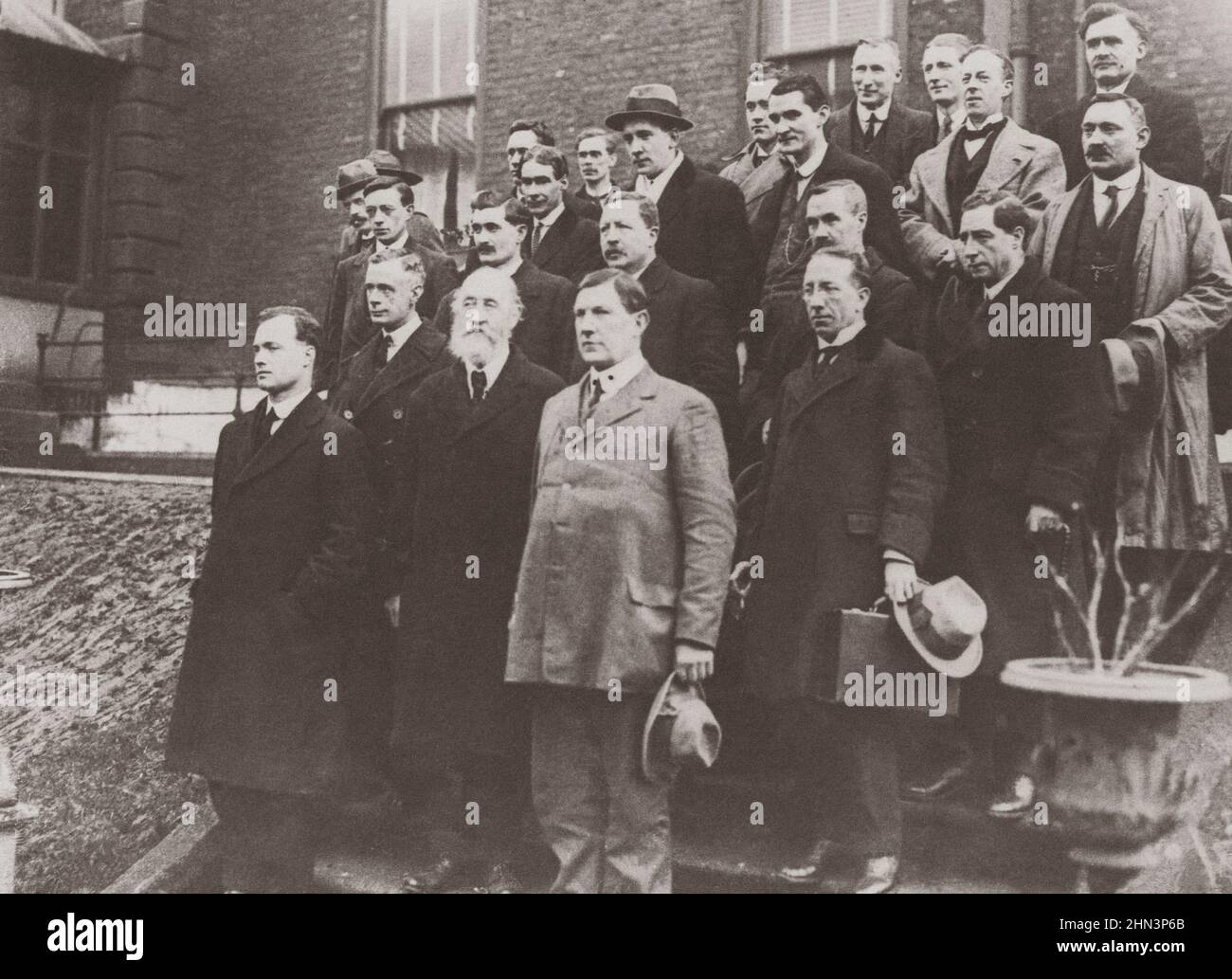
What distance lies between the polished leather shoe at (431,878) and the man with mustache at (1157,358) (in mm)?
1884

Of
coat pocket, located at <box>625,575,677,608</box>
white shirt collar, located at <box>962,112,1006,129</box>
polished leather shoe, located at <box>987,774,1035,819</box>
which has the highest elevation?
white shirt collar, located at <box>962,112,1006,129</box>

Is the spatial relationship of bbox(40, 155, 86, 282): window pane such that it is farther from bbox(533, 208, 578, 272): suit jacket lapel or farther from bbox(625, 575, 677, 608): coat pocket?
bbox(625, 575, 677, 608): coat pocket

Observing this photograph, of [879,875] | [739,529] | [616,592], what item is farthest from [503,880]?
[739,529]

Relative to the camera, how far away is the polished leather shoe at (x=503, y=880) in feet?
11.8

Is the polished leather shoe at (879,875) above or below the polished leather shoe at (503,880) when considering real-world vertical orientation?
above

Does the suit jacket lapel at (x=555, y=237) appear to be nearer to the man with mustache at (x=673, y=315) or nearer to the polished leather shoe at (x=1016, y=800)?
the man with mustache at (x=673, y=315)

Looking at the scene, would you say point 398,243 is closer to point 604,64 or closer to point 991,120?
point 604,64

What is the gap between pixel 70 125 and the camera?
5.39 m

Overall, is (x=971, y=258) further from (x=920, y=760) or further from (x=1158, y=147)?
(x=920, y=760)

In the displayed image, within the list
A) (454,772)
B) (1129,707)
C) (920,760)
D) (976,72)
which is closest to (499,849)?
(454,772)

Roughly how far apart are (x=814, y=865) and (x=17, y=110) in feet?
15.5

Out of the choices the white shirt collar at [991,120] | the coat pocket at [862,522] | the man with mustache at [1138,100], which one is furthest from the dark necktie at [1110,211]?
the coat pocket at [862,522]

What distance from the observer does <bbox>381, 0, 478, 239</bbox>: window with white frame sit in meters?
4.82

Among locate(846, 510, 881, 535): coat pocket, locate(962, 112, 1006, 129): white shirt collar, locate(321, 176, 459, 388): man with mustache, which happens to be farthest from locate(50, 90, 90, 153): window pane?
locate(846, 510, 881, 535): coat pocket
